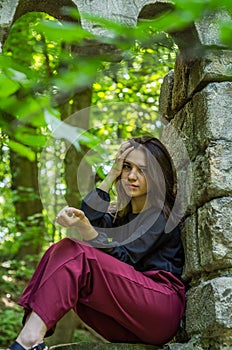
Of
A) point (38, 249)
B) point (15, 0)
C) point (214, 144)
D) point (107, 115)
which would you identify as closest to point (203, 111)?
point (214, 144)

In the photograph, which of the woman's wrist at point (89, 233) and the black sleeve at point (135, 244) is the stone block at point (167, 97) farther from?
the woman's wrist at point (89, 233)

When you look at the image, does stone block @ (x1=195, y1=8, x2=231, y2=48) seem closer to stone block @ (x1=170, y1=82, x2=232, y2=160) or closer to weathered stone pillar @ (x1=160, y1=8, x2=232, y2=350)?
weathered stone pillar @ (x1=160, y1=8, x2=232, y2=350)

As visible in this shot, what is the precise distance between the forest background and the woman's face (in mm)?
168

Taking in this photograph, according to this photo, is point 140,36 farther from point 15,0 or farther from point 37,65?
point 37,65

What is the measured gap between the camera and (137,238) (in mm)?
2406

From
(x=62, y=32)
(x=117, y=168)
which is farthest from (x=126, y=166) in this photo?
(x=62, y=32)

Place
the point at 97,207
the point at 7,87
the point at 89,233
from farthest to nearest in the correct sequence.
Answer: the point at 97,207 → the point at 89,233 → the point at 7,87

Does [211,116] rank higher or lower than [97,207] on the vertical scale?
higher

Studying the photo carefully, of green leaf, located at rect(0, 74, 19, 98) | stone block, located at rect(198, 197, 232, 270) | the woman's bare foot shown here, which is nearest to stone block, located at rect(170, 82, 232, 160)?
stone block, located at rect(198, 197, 232, 270)

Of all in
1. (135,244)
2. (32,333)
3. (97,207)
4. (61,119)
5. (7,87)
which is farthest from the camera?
(61,119)

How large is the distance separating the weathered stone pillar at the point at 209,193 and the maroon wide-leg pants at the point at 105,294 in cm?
11

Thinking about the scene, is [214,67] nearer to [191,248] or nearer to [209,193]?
[209,193]

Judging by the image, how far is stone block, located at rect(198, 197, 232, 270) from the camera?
2.20m

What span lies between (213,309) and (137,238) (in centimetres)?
47
